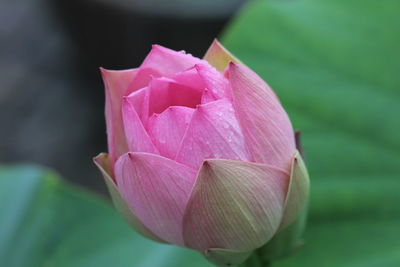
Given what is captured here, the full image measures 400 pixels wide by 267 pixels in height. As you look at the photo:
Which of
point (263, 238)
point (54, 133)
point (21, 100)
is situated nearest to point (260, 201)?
point (263, 238)

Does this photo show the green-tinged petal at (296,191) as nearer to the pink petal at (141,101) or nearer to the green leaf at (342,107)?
the pink petal at (141,101)

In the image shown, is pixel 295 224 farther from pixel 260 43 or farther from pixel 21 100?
pixel 21 100

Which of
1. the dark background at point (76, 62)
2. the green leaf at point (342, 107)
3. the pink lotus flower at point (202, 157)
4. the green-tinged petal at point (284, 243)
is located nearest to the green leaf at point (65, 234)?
the green leaf at point (342, 107)

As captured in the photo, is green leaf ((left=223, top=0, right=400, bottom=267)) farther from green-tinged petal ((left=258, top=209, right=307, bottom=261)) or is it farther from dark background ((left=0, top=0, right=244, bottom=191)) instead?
dark background ((left=0, top=0, right=244, bottom=191))

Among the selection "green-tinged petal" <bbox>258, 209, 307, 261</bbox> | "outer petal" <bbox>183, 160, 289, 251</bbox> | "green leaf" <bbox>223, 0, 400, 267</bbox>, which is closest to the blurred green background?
"green leaf" <bbox>223, 0, 400, 267</bbox>

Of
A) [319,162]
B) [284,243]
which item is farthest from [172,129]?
[319,162]
